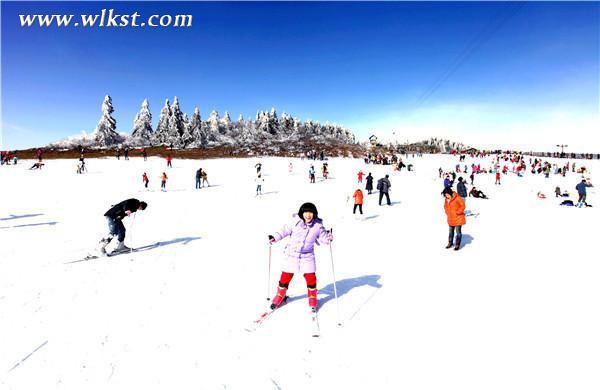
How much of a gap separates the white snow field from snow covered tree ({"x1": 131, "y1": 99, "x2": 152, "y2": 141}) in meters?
77.4

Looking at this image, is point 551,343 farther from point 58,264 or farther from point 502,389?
point 58,264

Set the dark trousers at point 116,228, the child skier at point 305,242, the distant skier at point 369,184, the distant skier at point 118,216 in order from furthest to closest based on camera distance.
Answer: the distant skier at point 369,184
the dark trousers at point 116,228
the distant skier at point 118,216
the child skier at point 305,242

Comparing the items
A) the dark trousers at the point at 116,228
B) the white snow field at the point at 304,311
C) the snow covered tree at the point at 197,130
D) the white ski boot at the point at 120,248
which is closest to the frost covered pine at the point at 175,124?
the snow covered tree at the point at 197,130

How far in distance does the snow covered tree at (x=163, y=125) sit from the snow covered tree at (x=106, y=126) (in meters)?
13.0

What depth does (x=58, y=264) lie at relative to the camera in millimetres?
7285

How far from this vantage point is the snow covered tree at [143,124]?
80.6m

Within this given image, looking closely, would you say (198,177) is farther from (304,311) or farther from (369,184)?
(304,311)

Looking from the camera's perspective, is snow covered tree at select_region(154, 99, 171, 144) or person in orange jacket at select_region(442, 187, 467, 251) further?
snow covered tree at select_region(154, 99, 171, 144)

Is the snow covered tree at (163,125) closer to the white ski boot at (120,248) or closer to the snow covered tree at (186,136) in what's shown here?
the snow covered tree at (186,136)

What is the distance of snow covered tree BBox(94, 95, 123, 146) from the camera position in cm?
6744

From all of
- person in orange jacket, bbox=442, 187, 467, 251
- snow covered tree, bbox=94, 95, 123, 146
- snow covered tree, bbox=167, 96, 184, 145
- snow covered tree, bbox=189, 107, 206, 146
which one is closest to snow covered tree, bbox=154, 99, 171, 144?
snow covered tree, bbox=167, 96, 184, 145

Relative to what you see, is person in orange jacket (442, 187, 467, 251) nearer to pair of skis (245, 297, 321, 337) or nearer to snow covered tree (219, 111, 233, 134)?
pair of skis (245, 297, 321, 337)

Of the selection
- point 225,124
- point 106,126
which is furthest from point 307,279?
point 225,124

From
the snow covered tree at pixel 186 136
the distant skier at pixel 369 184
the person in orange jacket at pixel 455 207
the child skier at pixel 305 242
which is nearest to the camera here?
the child skier at pixel 305 242
